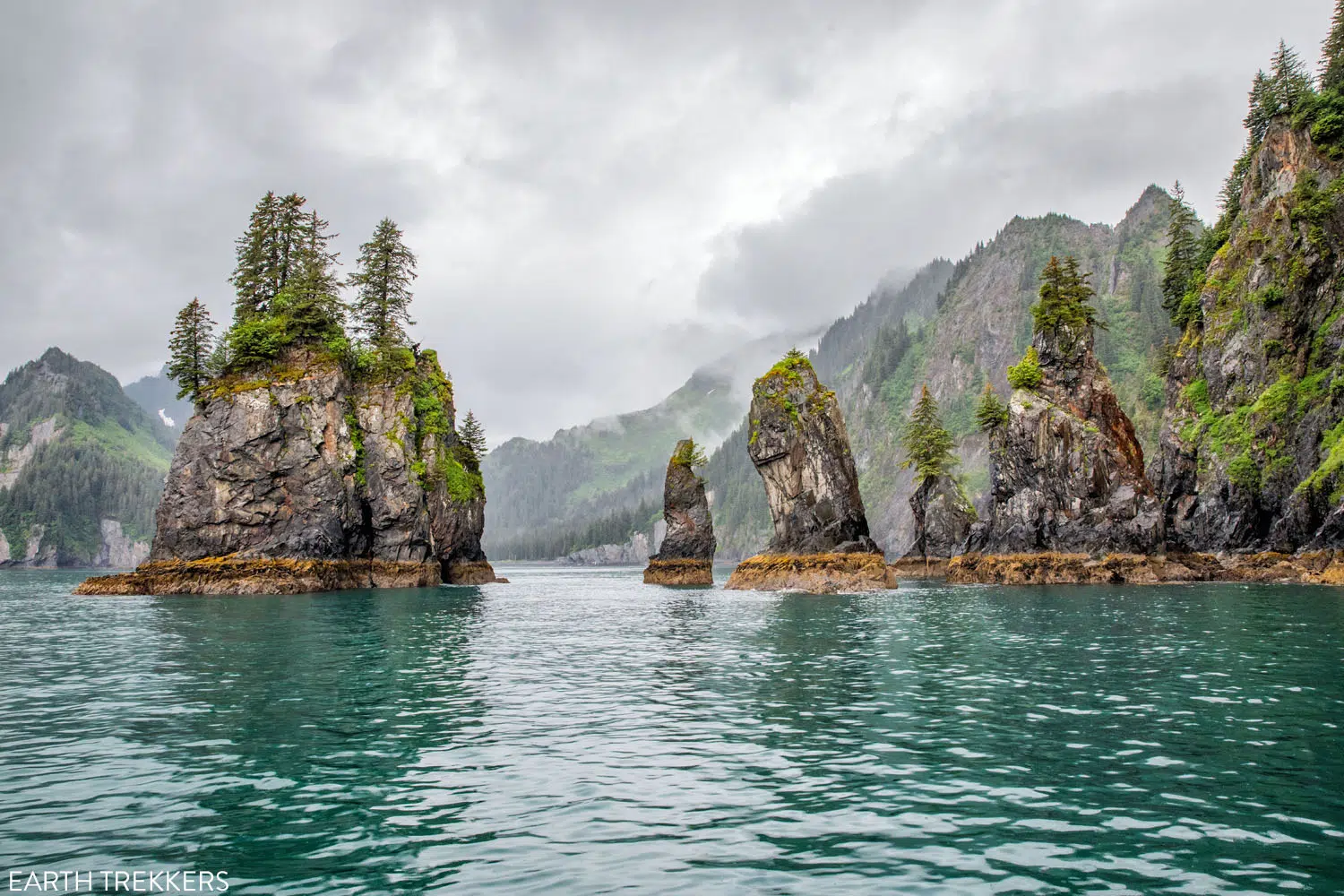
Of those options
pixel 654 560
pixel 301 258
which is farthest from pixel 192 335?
pixel 654 560

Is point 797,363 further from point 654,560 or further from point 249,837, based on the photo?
point 249,837

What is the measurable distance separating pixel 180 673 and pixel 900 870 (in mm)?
22123

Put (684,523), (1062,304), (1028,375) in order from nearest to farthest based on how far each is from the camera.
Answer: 1. (1062,304)
2. (1028,375)
3. (684,523)

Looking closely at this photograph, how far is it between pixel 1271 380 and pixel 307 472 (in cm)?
8845

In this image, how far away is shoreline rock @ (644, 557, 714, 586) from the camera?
97.1m

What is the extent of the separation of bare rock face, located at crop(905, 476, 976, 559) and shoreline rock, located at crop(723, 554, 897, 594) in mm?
42916

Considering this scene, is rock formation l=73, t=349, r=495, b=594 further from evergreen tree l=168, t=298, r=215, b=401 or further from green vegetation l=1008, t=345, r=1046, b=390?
green vegetation l=1008, t=345, r=1046, b=390

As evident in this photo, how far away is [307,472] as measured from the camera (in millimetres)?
74312

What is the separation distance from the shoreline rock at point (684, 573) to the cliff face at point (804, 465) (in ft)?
75.5

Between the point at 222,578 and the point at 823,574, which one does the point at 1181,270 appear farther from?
the point at 222,578

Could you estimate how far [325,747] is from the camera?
14.9 meters

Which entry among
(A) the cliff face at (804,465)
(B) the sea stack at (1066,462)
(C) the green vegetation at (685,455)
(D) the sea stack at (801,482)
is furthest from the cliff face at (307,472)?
(B) the sea stack at (1066,462)

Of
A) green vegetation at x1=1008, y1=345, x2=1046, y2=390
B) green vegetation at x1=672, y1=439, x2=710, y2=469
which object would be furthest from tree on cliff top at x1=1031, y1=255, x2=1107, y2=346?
green vegetation at x1=672, y1=439, x2=710, y2=469

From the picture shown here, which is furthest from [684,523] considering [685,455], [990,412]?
[990,412]
